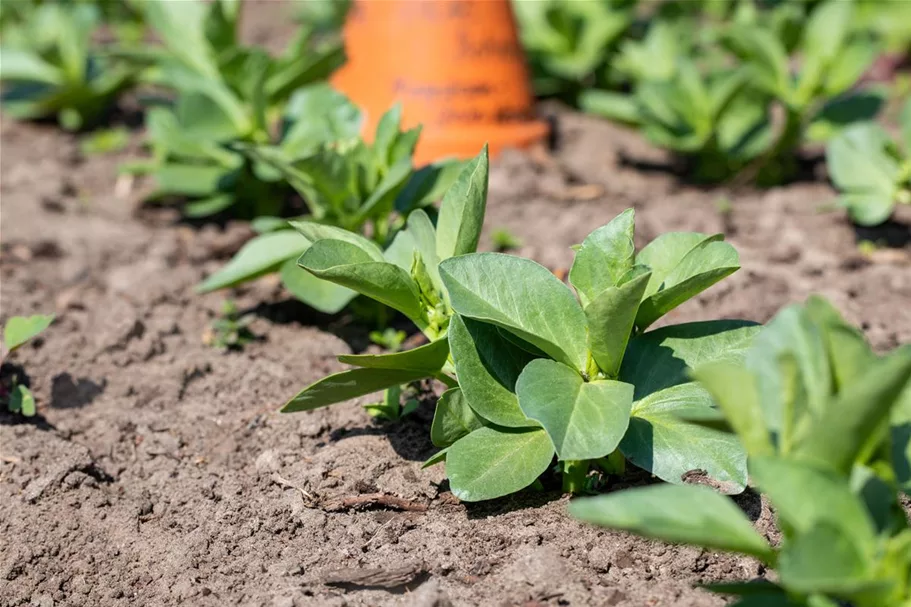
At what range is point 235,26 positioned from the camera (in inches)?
118

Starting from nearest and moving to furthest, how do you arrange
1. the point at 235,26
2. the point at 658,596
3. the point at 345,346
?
the point at 658,596, the point at 345,346, the point at 235,26

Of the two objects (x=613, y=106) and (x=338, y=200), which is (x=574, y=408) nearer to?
(x=338, y=200)

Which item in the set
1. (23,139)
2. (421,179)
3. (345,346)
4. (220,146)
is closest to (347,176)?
(421,179)

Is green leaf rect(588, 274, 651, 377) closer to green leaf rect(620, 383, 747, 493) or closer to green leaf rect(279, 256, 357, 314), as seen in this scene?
green leaf rect(620, 383, 747, 493)

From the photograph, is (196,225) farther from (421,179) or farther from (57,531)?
(57,531)

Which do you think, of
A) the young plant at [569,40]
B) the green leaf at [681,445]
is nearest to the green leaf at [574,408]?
the green leaf at [681,445]

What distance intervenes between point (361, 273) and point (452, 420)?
0.29m

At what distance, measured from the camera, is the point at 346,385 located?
60.8 inches

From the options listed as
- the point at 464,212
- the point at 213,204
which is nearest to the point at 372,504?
the point at 464,212

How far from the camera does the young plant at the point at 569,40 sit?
392cm

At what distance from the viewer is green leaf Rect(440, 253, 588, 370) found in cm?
142

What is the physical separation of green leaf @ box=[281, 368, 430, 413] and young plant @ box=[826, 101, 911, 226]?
1.66 m

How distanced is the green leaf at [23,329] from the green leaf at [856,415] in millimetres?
1412

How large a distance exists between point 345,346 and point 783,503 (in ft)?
4.54
